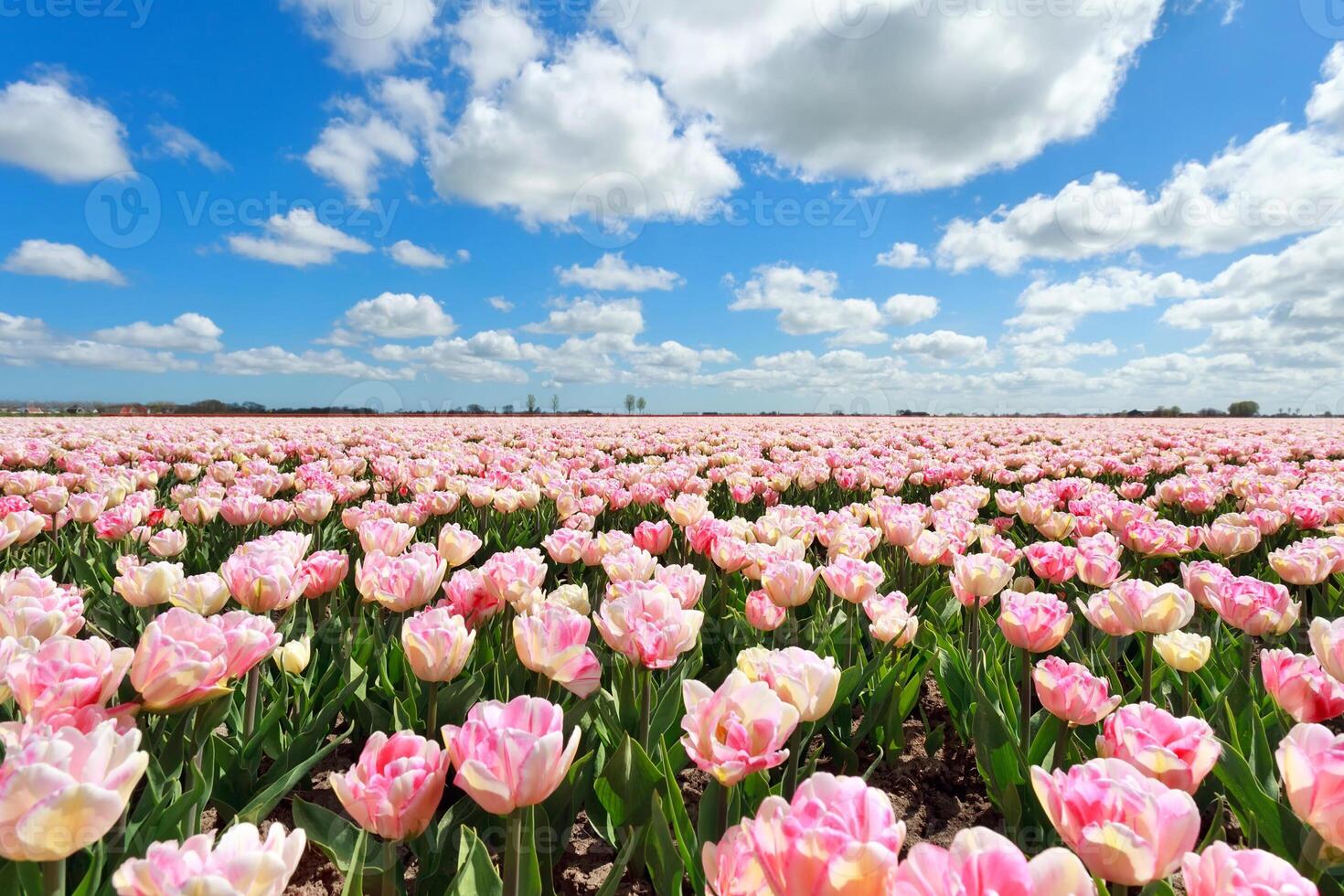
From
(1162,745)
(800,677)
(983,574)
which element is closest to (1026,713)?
(983,574)

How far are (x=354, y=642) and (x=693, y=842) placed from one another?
5.65 ft

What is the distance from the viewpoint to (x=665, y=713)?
7.09ft

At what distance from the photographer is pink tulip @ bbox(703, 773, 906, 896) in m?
0.84

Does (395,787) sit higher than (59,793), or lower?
lower

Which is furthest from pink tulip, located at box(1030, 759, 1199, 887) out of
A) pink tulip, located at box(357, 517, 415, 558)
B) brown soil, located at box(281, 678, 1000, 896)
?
pink tulip, located at box(357, 517, 415, 558)

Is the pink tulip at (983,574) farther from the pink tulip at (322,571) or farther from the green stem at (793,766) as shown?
the pink tulip at (322,571)

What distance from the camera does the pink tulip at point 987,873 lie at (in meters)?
0.79

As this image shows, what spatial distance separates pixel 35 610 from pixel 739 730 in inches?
72.1

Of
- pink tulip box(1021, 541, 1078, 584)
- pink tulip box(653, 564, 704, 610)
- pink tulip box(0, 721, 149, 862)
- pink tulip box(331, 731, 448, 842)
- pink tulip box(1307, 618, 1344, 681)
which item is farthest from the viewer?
pink tulip box(1021, 541, 1078, 584)

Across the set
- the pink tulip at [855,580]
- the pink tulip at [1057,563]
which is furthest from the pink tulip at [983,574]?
the pink tulip at [1057,563]

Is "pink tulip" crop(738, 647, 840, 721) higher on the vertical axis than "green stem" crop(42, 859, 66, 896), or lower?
higher

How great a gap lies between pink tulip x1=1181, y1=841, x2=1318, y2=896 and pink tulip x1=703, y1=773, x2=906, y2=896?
36 cm

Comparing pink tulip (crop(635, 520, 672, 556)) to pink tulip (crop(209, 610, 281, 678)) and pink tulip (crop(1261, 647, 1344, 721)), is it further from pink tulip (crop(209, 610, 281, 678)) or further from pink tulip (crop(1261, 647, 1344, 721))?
pink tulip (crop(1261, 647, 1344, 721))

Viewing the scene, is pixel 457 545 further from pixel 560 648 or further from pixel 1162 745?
pixel 1162 745
